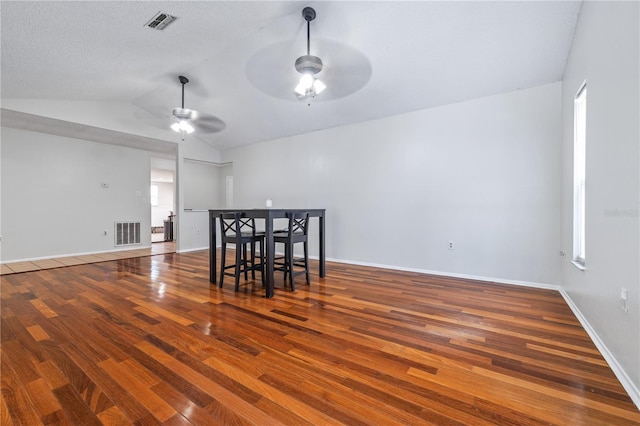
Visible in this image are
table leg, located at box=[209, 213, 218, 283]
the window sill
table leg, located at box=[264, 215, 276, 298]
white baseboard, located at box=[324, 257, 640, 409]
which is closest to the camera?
white baseboard, located at box=[324, 257, 640, 409]

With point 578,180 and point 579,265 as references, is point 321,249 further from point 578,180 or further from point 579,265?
point 578,180

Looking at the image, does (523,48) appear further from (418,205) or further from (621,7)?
(418,205)

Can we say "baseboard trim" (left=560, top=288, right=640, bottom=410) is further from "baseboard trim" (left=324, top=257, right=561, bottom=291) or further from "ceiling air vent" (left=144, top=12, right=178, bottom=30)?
"ceiling air vent" (left=144, top=12, right=178, bottom=30)

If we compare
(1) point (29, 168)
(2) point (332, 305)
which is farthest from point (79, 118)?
(2) point (332, 305)

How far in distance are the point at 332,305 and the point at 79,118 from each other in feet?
17.3

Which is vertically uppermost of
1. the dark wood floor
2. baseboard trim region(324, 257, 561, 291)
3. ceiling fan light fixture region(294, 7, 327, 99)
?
ceiling fan light fixture region(294, 7, 327, 99)

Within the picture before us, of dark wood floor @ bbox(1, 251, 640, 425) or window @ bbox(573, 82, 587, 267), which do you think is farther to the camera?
window @ bbox(573, 82, 587, 267)

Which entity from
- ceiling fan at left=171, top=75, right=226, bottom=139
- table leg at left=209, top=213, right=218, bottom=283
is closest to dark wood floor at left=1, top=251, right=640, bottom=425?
table leg at left=209, top=213, right=218, bottom=283

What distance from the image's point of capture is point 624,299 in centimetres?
147

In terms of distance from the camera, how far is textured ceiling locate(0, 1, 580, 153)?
2572mm

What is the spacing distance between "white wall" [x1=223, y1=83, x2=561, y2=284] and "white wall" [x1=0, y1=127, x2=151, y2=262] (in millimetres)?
4034

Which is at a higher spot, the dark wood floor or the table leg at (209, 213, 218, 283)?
the table leg at (209, 213, 218, 283)

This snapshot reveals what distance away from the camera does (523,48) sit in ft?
9.19

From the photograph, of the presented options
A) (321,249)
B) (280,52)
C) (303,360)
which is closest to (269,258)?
(321,249)
